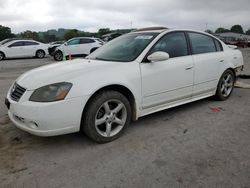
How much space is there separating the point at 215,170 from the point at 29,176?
6.57 feet

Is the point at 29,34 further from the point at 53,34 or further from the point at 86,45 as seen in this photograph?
the point at 86,45

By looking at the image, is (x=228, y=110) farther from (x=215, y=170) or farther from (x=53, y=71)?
(x=53, y=71)

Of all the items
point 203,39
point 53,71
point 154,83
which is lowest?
point 154,83


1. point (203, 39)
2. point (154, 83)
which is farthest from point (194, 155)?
point (203, 39)

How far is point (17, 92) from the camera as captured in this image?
3.45 m

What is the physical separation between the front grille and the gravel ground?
65 cm

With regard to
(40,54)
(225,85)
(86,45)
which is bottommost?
(40,54)

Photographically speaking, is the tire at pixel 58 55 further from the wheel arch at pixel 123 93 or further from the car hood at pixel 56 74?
the wheel arch at pixel 123 93

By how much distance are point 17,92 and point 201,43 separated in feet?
11.0

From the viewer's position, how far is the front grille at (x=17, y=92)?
11.0 feet

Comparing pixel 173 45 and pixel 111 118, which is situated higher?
pixel 173 45

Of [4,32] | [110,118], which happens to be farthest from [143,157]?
[4,32]

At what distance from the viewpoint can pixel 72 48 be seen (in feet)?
54.3

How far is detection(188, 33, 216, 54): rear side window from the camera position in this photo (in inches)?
186
